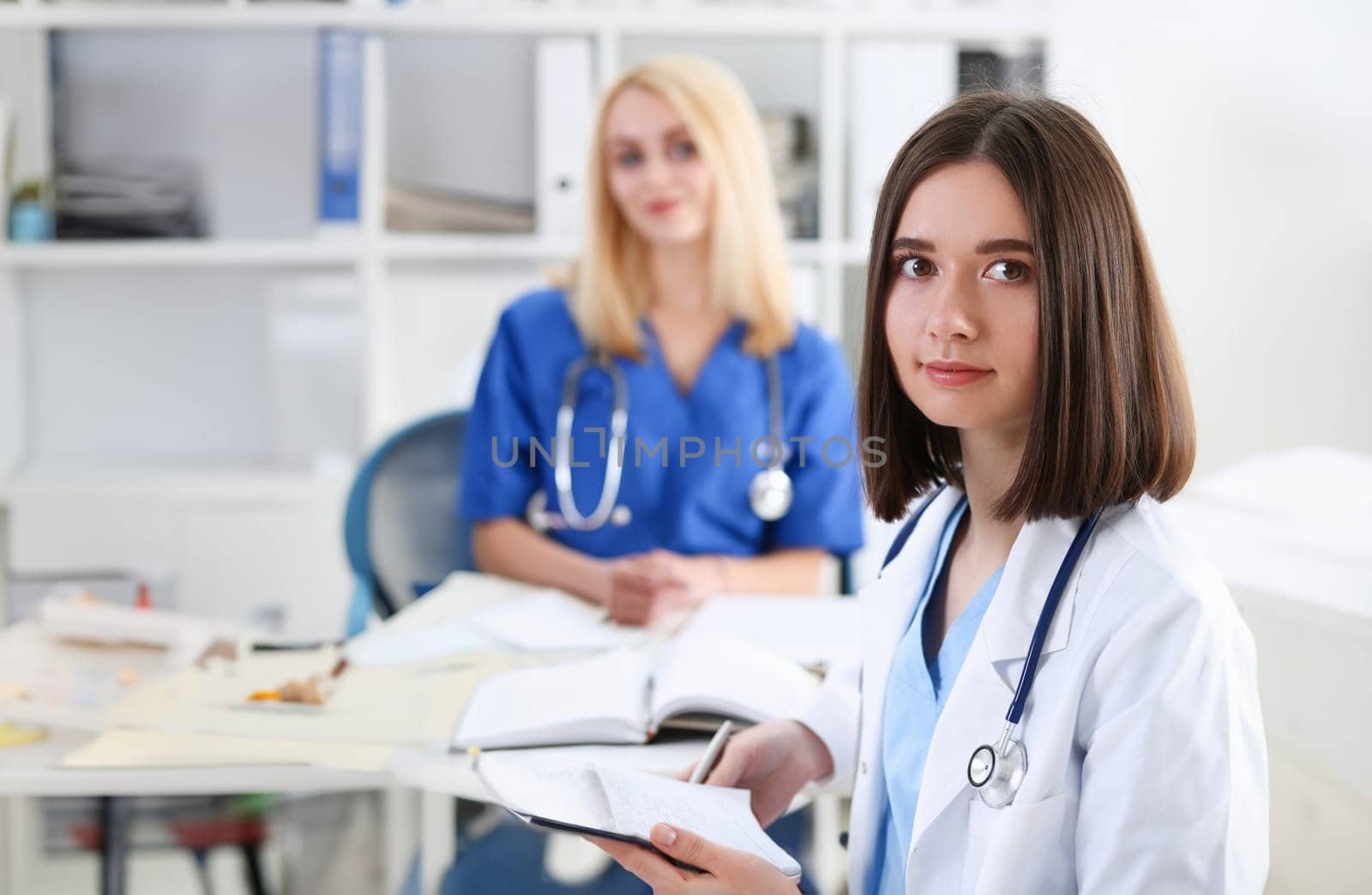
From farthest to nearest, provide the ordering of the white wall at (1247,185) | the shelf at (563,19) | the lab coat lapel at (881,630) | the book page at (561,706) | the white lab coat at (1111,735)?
the white wall at (1247,185), the shelf at (563,19), the book page at (561,706), the lab coat lapel at (881,630), the white lab coat at (1111,735)

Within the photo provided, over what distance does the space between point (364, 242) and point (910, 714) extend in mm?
1765

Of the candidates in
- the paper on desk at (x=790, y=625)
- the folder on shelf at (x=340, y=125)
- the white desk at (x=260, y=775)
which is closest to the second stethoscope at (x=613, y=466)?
the paper on desk at (x=790, y=625)

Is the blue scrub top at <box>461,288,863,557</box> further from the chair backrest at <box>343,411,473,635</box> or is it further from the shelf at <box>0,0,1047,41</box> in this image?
the shelf at <box>0,0,1047,41</box>

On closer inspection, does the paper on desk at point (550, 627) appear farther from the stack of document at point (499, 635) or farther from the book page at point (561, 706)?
the book page at point (561, 706)

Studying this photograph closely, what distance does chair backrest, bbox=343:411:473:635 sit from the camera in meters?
1.71

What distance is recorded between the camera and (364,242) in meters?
2.36

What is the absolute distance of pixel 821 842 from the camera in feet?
4.20

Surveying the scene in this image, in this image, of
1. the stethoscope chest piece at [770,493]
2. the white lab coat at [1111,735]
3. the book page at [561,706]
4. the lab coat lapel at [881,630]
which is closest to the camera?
the white lab coat at [1111,735]

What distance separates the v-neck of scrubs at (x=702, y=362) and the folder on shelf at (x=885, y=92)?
0.70 meters

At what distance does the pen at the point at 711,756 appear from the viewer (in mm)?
926

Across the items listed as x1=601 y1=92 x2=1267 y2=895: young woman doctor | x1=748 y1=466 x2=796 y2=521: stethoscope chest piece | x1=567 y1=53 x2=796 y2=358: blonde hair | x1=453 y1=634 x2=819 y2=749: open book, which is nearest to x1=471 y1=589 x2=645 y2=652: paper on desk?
x1=453 y1=634 x2=819 y2=749: open book

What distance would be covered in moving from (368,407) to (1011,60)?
140 centimetres

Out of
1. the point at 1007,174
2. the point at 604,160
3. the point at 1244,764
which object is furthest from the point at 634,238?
the point at 1244,764

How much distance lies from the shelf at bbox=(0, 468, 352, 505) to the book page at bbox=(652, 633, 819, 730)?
1.38 m
